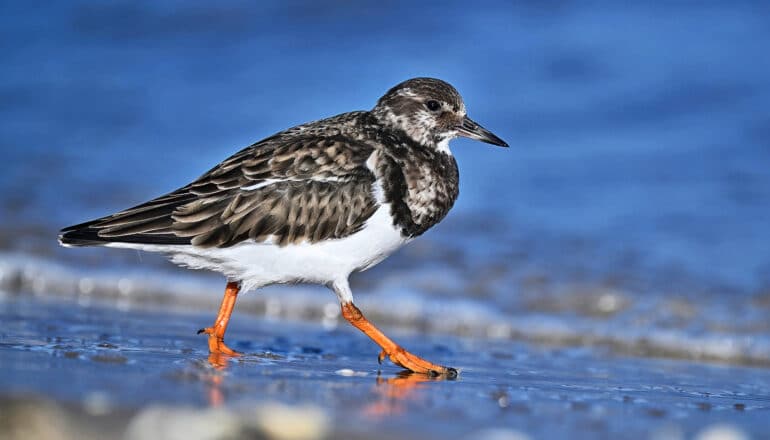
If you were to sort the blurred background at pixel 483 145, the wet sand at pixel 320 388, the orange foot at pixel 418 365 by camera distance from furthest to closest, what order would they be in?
the blurred background at pixel 483 145, the orange foot at pixel 418 365, the wet sand at pixel 320 388

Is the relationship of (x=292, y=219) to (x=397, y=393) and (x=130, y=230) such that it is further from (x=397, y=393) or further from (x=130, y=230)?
(x=397, y=393)

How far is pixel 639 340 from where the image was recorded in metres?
5.82

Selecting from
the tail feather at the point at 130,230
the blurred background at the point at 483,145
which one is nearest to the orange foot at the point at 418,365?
the tail feather at the point at 130,230

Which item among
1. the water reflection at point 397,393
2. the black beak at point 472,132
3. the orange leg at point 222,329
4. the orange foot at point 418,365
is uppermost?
the black beak at point 472,132

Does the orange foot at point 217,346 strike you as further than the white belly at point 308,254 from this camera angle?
Yes

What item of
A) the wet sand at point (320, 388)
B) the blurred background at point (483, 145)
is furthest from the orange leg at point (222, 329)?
the blurred background at point (483, 145)

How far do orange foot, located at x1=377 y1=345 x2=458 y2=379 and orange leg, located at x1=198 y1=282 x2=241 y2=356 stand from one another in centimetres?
69

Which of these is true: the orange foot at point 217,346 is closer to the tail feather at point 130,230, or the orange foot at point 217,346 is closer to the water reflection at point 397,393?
the tail feather at point 130,230

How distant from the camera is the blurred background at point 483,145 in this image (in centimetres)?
637

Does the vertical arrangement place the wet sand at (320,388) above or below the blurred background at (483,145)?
below

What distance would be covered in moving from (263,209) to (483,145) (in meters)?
5.58

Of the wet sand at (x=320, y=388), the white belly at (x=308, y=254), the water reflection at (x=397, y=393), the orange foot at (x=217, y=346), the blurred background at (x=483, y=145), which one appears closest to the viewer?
the wet sand at (x=320, y=388)

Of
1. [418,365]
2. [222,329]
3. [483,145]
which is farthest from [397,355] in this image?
[483,145]

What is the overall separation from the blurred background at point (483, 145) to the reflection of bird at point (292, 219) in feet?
5.45
